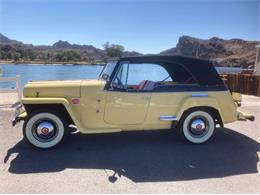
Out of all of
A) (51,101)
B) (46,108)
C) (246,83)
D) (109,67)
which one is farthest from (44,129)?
(246,83)

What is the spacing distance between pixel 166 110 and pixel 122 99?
88cm

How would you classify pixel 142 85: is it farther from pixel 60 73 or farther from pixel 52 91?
pixel 60 73

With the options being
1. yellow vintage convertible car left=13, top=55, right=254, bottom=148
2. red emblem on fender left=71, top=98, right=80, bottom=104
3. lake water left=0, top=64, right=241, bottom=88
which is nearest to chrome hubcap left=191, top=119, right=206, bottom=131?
yellow vintage convertible car left=13, top=55, right=254, bottom=148

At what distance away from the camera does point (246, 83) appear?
16672mm

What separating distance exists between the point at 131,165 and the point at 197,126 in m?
1.83

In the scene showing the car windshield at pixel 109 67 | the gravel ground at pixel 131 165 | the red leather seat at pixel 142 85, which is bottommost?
the gravel ground at pixel 131 165

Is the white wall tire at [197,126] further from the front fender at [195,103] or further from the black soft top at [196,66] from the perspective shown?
the black soft top at [196,66]

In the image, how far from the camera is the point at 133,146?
18.3ft

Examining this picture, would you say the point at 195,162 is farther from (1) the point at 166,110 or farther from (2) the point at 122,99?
(2) the point at 122,99

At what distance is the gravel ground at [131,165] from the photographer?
387 cm

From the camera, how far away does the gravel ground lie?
12.7ft

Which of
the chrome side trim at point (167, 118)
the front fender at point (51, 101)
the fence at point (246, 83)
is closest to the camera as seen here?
A: the front fender at point (51, 101)

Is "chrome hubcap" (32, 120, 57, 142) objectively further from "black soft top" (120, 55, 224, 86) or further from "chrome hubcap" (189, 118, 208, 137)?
"chrome hubcap" (189, 118, 208, 137)

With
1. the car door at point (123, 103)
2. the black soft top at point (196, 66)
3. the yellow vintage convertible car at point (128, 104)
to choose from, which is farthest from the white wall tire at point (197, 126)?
the car door at point (123, 103)
